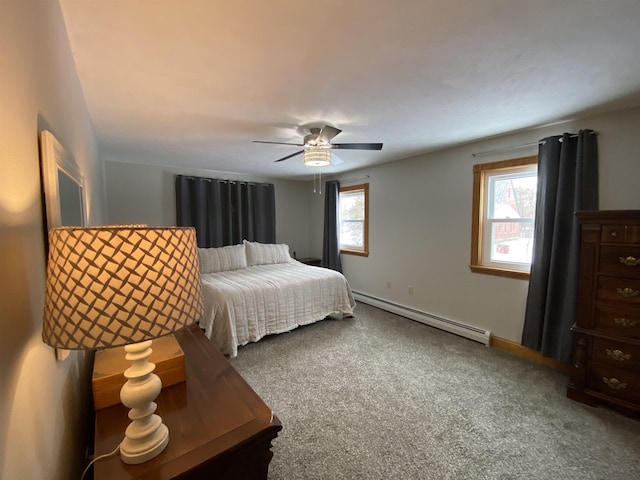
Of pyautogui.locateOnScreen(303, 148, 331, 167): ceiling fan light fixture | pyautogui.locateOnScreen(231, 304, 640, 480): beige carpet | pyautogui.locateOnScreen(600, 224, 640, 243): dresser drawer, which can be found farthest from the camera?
pyautogui.locateOnScreen(303, 148, 331, 167): ceiling fan light fixture

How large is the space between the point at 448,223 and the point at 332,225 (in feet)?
6.82

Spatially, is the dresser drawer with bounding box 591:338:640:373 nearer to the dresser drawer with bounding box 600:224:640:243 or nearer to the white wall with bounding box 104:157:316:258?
the dresser drawer with bounding box 600:224:640:243

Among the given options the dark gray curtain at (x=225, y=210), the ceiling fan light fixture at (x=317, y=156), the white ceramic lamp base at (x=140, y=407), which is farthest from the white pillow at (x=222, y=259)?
the white ceramic lamp base at (x=140, y=407)

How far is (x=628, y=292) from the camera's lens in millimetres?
1849

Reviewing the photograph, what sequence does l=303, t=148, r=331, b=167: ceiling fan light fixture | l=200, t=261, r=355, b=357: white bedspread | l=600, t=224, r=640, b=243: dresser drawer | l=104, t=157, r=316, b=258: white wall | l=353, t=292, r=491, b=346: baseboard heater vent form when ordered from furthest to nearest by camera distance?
l=104, t=157, r=316, b=258: white wall → l=353, t=292, r=491, b=346: baseboard heater vent → l=200, t=261, r=355, b=357: white bedspread → l=303, t=148, r=331, b=167: ceiling fan light fixture → l=600, t=224, r=640, b=243: dresser drawer

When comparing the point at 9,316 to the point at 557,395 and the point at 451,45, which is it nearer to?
the point at 451,45

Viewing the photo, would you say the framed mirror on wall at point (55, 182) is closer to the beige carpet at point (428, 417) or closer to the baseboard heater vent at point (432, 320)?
the beige carpet at point (428, 417)

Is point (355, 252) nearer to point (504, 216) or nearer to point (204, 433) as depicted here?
point (504, 216)

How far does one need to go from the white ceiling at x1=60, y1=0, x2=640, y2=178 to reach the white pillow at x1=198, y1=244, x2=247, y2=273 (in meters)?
1.79

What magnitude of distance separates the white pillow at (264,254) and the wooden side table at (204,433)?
3.20 meters

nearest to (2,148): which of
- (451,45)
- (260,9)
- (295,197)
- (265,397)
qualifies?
(260,9)

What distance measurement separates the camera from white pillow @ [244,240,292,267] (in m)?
4.32

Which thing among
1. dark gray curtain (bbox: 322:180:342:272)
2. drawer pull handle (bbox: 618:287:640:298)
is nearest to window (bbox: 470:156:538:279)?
drawer pull handle (bbox: 618:287:640:298)

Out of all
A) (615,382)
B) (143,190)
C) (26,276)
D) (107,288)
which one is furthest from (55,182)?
(143,190)
